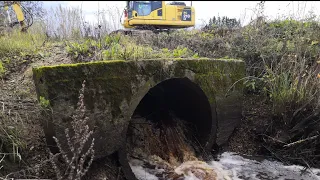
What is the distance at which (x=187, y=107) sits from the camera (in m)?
4.95

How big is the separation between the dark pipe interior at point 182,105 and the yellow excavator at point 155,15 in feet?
18.3

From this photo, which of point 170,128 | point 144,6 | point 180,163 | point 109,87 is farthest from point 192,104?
point 144,6

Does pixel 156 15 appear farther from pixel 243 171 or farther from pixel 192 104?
pixel 243 171

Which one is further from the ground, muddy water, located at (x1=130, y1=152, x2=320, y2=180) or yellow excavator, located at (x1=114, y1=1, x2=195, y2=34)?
yellow excavator, located at (x1=114, y1=1, x2=195, y2=34)

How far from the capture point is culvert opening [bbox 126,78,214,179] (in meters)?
4.11

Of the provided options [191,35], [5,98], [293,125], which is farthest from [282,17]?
[5,98]

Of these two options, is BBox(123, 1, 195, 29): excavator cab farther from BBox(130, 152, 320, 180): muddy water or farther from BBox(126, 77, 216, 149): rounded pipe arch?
BBox(130, 152, 320, 180): muddy water

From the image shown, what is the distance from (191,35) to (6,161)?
5202 millimetres

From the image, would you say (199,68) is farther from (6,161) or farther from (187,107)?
(6,161)

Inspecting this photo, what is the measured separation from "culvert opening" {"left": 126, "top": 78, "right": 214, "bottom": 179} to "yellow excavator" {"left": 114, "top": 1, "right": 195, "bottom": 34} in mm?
5800

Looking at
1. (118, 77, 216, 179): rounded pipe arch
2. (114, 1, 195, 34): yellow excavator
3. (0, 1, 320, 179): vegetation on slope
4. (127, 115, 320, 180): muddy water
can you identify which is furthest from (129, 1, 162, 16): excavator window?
(127, 115, 320, 180): muddy water

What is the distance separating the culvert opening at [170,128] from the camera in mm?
4114

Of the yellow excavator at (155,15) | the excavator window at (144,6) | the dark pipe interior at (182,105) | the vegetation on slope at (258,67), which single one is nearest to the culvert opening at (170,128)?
the dark pipe interior at (182,105)

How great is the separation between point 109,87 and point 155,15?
856 cm
